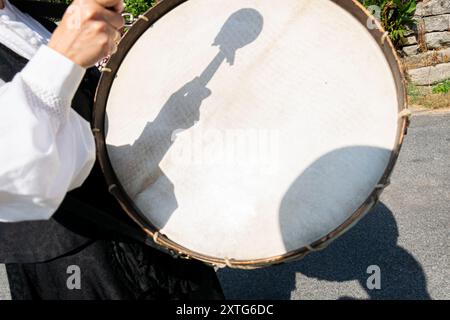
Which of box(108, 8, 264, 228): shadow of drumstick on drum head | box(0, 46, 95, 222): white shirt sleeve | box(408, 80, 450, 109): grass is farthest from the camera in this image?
box(408, 80, 450, 109): grass

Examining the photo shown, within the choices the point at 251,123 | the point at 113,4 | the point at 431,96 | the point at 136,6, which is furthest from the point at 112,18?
the point at 136,6

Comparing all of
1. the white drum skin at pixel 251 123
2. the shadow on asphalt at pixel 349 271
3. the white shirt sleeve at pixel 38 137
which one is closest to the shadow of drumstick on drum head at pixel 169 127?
the white drum skin at pixel 251 123

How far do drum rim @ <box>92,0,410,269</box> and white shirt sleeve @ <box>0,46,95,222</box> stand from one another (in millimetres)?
219

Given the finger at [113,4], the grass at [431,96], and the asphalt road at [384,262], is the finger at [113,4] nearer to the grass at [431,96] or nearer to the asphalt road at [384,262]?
the asphalt road at [384,262]

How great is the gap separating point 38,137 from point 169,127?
377mm

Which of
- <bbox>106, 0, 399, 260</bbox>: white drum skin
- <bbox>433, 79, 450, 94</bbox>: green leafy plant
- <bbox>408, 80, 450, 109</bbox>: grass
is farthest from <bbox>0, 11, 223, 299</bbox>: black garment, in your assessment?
<bbox>433, 79, 450, 94</bbox>: green leafy plant

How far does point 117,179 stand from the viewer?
105 cm

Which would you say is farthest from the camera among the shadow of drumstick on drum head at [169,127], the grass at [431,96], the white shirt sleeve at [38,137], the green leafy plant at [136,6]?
the green leafy plant at [136,6]

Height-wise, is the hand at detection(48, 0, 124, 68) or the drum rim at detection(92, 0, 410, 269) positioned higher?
the hand at detection(48, 0, 124, 68)

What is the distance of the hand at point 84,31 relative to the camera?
747mm

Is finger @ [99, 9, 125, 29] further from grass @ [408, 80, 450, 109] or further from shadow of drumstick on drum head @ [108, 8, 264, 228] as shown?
grass @ [408, 80, 450, 109]

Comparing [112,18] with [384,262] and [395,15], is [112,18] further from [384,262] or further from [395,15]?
[395,15]

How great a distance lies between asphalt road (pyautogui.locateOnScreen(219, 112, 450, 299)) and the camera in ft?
6.37
